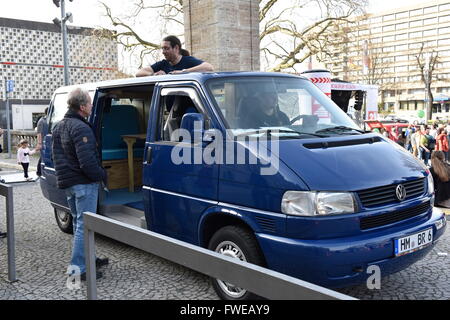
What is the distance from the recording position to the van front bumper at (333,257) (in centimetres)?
328

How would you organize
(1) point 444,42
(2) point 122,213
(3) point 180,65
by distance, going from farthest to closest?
1. (1) point 444,42
2. (3) point 180,65
3. (2) point 122,213

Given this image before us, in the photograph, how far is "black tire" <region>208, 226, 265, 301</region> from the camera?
360 cm

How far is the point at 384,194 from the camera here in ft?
11.8

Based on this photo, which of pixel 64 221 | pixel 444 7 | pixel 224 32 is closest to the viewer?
pixel 64 221

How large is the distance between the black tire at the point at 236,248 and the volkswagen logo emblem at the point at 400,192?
46.4 inches

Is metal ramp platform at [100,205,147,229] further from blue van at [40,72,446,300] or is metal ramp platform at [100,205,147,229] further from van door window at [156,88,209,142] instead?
van door window at [156,88,209,142]

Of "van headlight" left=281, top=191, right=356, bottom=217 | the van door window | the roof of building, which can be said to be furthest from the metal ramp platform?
the roof of building

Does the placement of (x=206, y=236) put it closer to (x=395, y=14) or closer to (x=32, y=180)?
(x=32, y=180)

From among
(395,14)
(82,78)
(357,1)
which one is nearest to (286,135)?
(357,1)

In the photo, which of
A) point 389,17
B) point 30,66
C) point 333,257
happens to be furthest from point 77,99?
point 389,17

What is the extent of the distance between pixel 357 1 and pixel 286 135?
76.5 feet

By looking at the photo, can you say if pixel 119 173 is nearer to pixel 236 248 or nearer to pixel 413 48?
pixel 236 248

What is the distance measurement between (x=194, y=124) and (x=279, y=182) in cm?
109

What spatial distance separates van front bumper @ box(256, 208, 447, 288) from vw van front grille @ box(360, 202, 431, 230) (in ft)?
0.20
